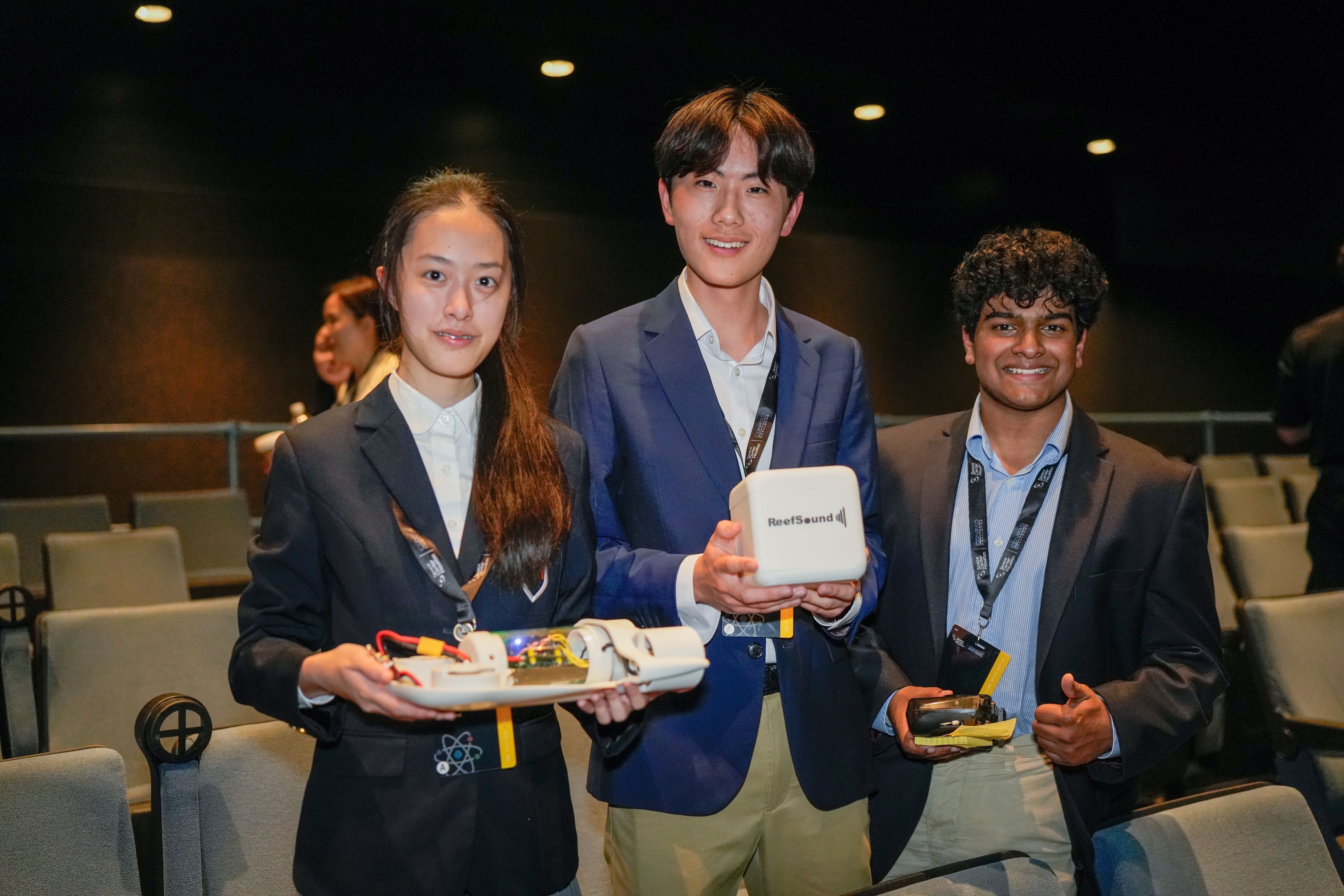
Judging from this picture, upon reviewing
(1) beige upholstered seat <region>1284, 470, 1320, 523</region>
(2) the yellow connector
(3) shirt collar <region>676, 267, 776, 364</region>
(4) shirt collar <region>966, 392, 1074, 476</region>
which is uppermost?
(3) shirt collar <region>676, 267, 776, 364</region>

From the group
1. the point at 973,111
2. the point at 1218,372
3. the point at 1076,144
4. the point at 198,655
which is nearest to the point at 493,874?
the point at 198,655

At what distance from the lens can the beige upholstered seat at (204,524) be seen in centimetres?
420

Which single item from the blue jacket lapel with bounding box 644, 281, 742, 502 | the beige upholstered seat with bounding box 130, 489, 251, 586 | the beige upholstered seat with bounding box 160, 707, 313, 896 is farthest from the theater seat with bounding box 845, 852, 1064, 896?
the beige upholstered seat with bounding box 130, 489, 251, 586

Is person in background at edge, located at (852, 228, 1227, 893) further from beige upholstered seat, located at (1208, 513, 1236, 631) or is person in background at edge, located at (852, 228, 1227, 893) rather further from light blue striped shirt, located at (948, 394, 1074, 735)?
beige upholstered seat, located at (1208, 513, 1236, 631)

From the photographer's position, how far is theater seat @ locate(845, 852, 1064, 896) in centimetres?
Answer: 129

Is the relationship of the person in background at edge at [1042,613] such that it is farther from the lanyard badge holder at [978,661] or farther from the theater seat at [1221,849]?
the theater seat at [1221,849]

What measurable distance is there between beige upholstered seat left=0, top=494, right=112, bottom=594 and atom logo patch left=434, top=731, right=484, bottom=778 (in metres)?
3.16

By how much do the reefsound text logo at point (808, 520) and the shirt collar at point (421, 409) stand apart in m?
0.46

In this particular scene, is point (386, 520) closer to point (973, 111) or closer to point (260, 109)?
point (260, 109)

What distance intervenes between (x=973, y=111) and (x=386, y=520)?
748cm

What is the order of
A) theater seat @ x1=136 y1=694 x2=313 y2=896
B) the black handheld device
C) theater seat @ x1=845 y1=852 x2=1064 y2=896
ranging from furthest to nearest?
the black handheld device
theater seat @ x1=136 y1=694 x2=313 y2=896
theater seat @ x1=845 y1=852 x2=1064 y2=896

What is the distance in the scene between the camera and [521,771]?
4.55 ft

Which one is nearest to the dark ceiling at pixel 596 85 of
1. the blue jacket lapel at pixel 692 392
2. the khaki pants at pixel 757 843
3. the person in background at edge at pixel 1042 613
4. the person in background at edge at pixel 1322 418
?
the person in background at edge at pixel 1322 418

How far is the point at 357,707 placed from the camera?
54.0 inches
